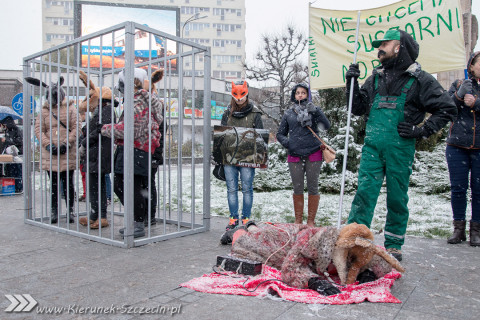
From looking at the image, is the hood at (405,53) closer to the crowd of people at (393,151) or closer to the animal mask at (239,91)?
the crowd of people at (393,151)

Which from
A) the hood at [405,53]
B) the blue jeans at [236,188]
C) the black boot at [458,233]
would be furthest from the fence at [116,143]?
the black boot at [458,233]

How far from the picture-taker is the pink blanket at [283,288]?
2816 millimetres

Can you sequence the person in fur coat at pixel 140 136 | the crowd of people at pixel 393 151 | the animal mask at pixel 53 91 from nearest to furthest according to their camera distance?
the crowd of people at pixel 393 151 → the person in fur coat at pixel 140 136 → the animal mask at pixel 53 91

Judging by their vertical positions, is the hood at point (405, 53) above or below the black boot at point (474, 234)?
above

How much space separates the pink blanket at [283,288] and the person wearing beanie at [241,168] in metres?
2.01

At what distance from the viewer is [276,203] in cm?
803

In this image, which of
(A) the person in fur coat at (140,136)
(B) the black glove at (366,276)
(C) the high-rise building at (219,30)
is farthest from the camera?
(C) the high-rise building at (219,30)

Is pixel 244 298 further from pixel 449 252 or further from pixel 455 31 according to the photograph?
pixel 455 31

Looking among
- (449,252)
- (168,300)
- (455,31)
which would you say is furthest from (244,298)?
(455,31)

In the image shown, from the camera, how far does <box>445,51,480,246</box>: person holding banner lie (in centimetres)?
478

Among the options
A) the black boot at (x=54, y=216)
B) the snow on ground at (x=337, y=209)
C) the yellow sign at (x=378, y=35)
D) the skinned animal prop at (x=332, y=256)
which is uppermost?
the yellow sign at (x=378, y=35)

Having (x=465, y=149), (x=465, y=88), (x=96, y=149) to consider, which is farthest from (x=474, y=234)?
(x=96, y=149)

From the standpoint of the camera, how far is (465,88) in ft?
15.6

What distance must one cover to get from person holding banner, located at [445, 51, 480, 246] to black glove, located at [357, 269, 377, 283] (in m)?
2.25
